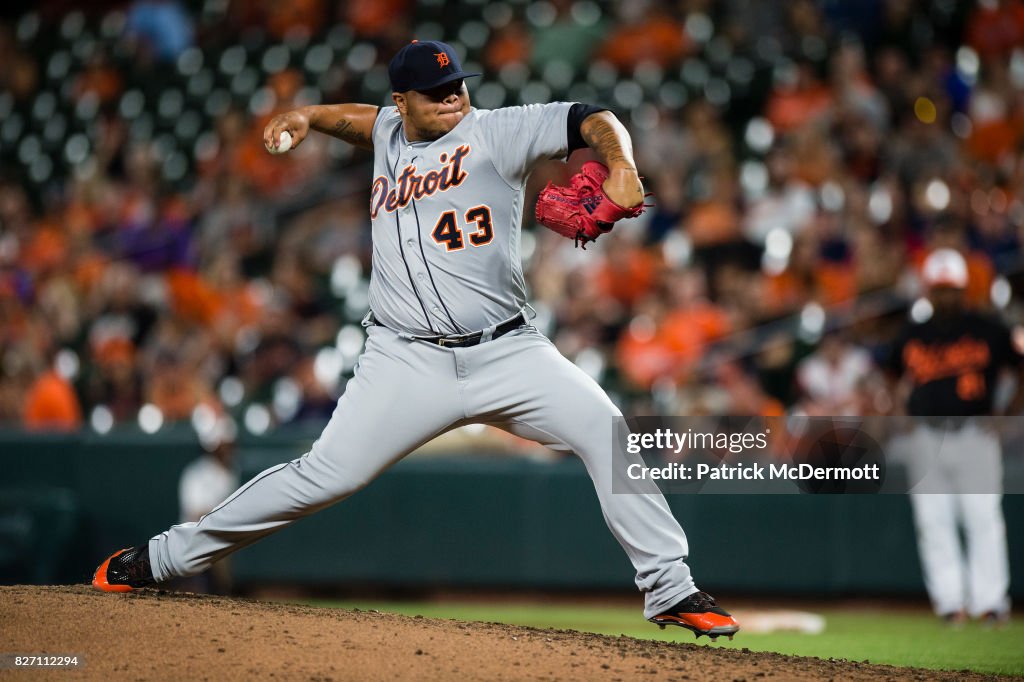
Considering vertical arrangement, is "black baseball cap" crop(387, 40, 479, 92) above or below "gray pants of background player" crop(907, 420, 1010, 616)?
above

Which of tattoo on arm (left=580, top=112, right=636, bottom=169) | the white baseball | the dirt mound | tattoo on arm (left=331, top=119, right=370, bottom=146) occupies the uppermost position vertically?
tattoo on arm (left=331, top=119, right=370, bottom=146)

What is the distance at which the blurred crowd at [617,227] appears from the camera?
8.20 m

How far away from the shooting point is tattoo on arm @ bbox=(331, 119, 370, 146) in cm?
442

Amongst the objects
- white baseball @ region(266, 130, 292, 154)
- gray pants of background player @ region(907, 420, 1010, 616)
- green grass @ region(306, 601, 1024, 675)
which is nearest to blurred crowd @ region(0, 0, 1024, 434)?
gray pants of background player @ region(907, 420, 1010, 616)

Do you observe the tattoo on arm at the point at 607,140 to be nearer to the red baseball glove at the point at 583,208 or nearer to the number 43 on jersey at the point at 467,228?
the red baseball glove at the point at 583,208

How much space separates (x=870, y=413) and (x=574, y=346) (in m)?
2.08

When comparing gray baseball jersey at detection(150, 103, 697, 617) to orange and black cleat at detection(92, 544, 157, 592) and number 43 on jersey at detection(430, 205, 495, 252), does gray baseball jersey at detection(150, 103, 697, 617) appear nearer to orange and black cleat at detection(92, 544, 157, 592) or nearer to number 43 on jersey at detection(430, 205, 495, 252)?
number 43 on jersey at detection(430, 205, 495, 252)

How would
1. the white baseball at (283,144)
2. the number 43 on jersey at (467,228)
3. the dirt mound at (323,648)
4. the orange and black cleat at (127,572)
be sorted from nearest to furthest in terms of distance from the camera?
1. the dirt mound at (323,648)
2. the number 43 on jersey at (467,228)
3. the white baseball at (283,144)
4. the orange and black cleat at (127,572)

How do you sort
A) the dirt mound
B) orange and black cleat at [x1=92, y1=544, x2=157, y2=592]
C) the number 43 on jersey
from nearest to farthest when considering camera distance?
the dirt mound < the number 43 on jersey < orange and black cleat at [x1=92, y1=544, x2=157, y2=592]

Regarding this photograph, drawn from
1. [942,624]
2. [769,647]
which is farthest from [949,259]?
[769,647]

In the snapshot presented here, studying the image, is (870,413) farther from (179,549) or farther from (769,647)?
(179,549)

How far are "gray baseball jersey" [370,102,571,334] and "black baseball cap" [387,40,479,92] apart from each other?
179 millimetres

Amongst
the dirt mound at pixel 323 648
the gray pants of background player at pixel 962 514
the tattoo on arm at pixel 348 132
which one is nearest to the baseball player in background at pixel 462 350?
the dirt mound at pixel 323 648

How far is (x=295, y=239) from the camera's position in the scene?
10.9 meters
